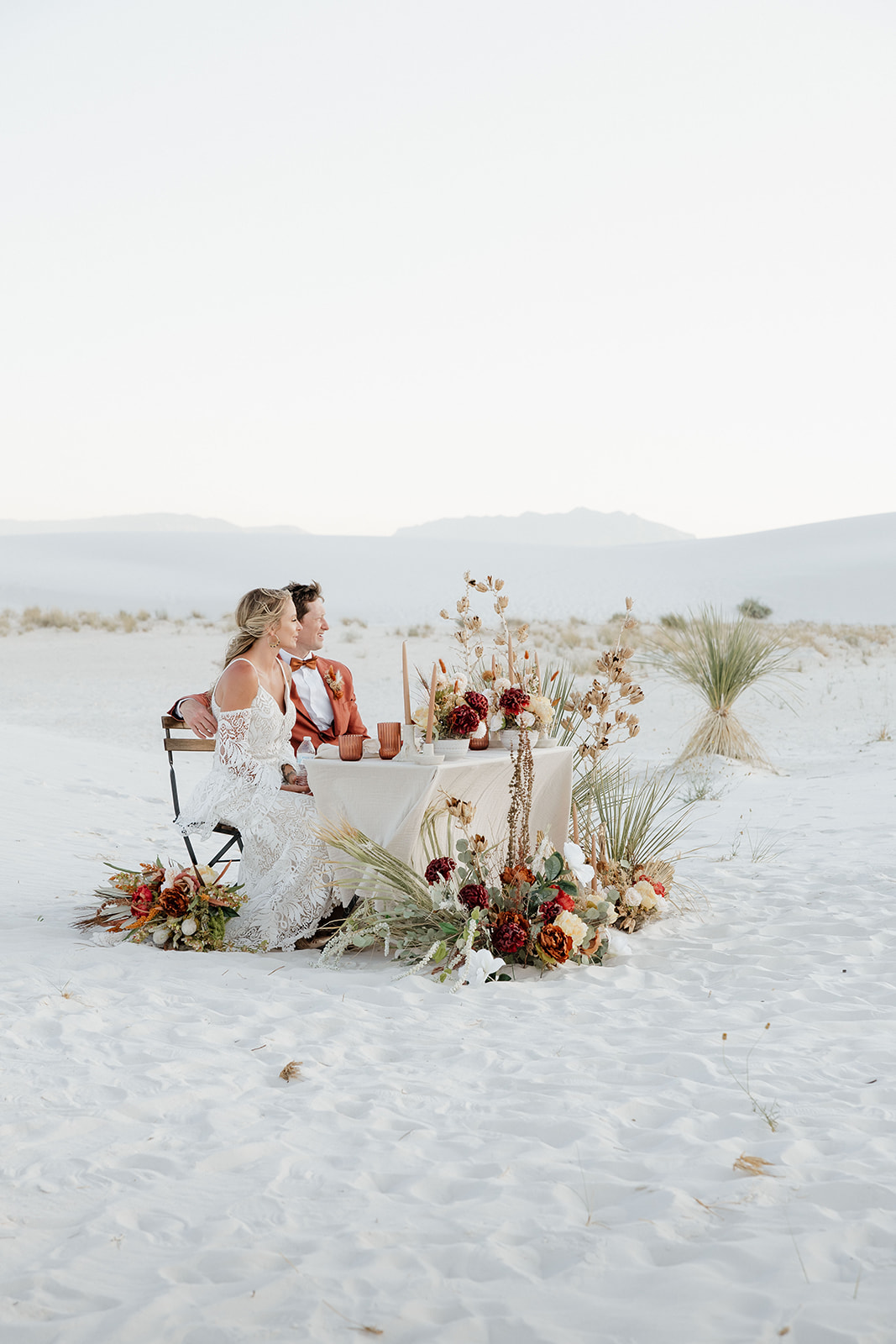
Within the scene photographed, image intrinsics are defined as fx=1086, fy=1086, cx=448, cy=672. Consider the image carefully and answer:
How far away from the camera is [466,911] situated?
407 centimetres

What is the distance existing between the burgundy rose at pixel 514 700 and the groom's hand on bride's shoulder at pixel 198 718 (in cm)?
123

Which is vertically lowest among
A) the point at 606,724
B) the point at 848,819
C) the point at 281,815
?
the point at 848,819

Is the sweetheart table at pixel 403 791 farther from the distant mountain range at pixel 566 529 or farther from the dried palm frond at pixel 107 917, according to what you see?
the distant mountain range at pixel 566 529

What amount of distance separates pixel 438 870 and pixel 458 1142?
1.45 metres

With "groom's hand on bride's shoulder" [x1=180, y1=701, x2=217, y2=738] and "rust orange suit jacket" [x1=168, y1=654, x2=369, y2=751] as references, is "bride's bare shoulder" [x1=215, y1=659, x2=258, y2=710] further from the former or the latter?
"rust orange suit jacket" [x1=168, y1=654, x2=369, y2=751]

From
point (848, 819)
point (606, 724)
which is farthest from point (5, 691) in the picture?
point (606, 724)

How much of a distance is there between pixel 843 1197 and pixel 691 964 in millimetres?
1805

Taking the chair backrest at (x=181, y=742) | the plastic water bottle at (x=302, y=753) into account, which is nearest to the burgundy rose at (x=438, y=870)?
the plastic water bottle at (x=302, y=753)

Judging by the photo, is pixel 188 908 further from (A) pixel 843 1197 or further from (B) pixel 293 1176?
(A) pixel 843 1197

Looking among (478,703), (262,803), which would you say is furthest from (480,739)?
(262,803)

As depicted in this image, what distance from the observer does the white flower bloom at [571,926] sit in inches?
158

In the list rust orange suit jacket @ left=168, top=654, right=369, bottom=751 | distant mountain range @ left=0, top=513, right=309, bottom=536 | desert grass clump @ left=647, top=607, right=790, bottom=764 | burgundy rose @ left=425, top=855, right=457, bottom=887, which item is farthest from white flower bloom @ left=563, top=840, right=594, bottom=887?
distant mountain range @ left=0, top=513, right=309, bottom=536

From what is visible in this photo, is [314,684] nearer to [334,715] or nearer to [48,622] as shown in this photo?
[334,715]

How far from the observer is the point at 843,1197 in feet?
7.50
